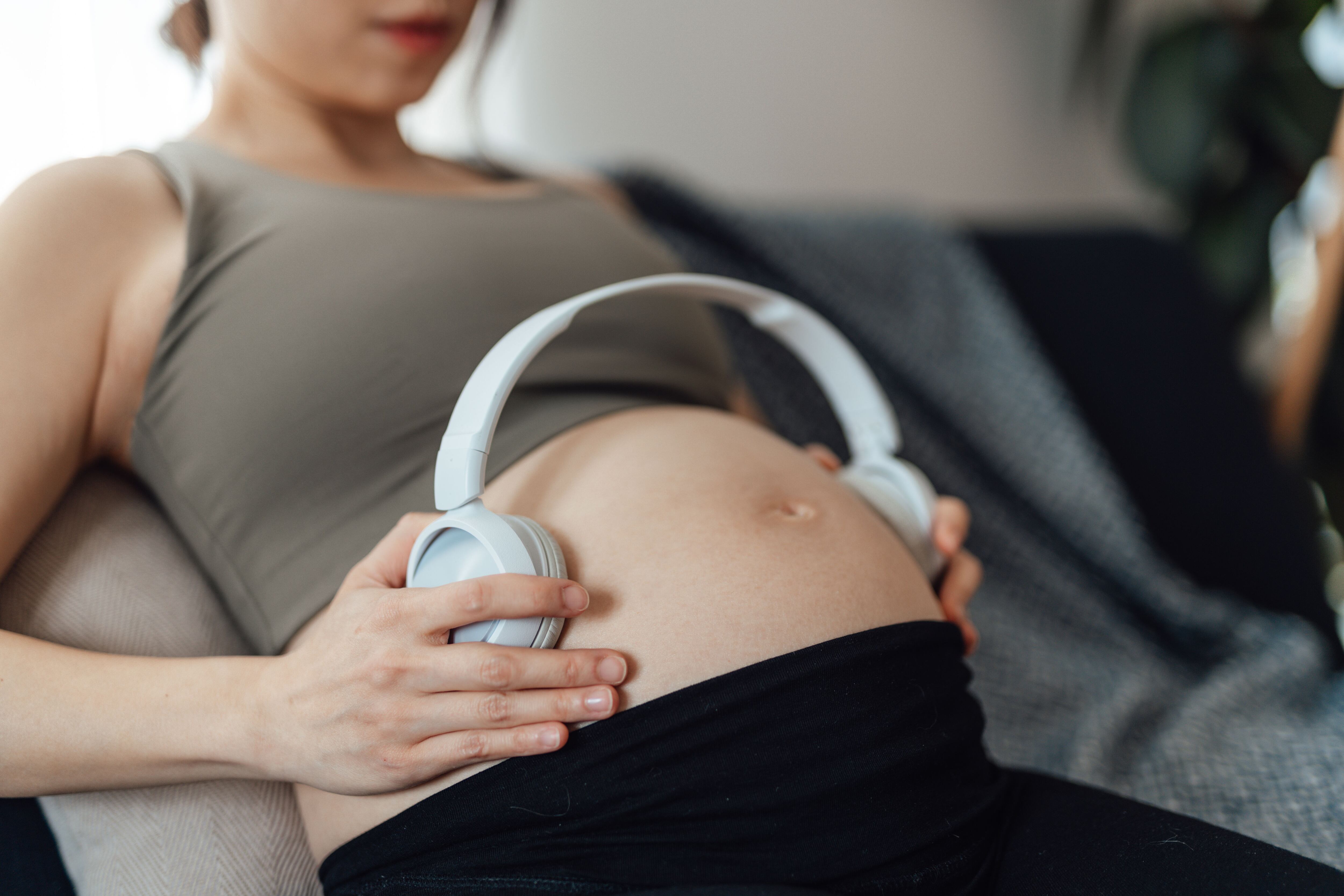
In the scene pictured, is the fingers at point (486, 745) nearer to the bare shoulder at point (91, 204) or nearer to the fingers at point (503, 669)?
the fingers at point (503, 669)

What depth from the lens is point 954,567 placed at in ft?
2.18

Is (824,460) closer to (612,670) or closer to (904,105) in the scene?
(612,670)

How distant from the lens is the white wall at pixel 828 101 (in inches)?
52.3

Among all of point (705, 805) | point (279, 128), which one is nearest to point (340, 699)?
point (705, 805)

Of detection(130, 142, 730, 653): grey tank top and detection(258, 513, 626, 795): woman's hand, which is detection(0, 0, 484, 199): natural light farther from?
detection(258, 513, 626, 795): woman's hand

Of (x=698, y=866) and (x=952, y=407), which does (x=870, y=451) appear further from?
(x=952, y=407)

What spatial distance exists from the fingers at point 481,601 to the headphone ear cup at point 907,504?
29 centimetres

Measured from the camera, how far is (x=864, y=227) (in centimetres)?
131

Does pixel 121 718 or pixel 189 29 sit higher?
pixel 189 29

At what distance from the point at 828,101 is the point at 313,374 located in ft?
4.41

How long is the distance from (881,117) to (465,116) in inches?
35.0

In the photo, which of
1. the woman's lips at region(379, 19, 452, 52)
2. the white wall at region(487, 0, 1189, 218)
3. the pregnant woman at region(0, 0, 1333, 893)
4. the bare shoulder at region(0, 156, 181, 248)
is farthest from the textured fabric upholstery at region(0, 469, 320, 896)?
the white wall at region(487, 0, 1189, 218)

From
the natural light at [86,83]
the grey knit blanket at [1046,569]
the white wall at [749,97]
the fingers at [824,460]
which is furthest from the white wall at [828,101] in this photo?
the fingers at [824,460]

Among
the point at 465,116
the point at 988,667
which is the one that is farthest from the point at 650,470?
the point at 465,116
